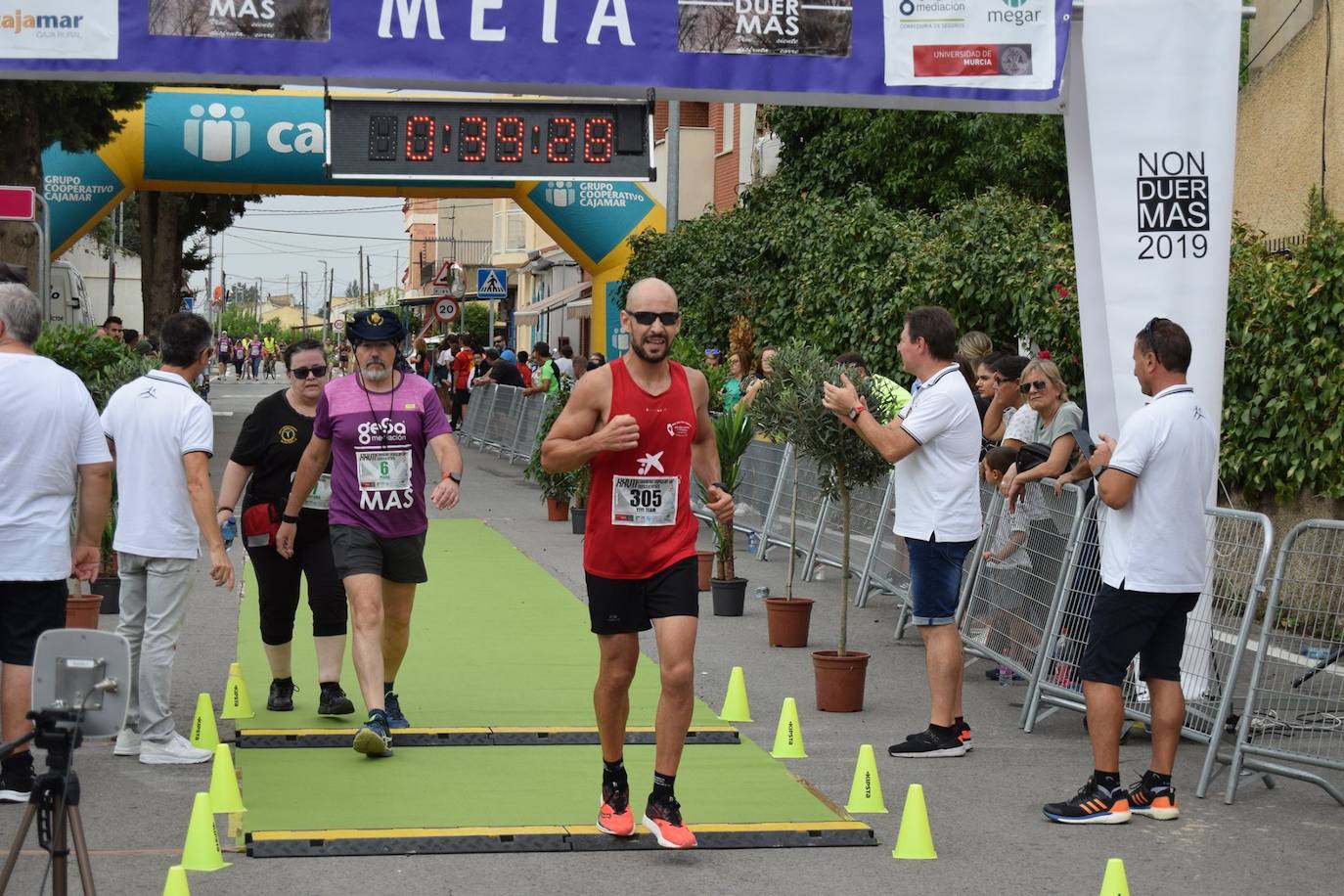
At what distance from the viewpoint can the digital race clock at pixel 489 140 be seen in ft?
38.3

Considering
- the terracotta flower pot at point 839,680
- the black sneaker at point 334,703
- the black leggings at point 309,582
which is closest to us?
the black leggings at point 309,582

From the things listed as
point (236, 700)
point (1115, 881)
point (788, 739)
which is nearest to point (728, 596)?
point (788, 739)

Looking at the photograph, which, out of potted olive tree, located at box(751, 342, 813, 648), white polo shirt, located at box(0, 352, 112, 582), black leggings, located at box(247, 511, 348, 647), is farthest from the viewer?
potted olive tree, located at box(751, 342, 813, 648)

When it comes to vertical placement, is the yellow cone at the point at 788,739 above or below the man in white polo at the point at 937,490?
below

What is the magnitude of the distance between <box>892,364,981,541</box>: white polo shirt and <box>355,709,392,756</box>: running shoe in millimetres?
2568

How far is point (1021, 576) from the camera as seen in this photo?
972 cm

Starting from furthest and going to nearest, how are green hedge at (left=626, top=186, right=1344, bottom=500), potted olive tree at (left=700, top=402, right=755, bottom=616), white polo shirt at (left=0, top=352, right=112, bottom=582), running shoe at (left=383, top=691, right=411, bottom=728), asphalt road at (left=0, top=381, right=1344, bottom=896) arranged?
potted olive tree at (left=700, top=402, right=755, bottom=616) → green hedge at (left=626, top=186, right=1344, bottom=500) → running shoe at (left=383, top=691, right=411, bottom=728) → white polo shirt at (left=0, top=352, right=112, bottom=582) → asphalt road at (left=0, top=381, right=1344, bottom=896)

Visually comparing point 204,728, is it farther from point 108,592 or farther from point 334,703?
point 108,592

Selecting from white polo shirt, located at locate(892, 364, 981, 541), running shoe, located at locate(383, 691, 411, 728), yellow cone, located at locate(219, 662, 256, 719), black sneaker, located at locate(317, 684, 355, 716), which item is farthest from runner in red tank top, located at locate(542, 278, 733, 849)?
yellow cone, located at locate(219, 662, 256, 719)

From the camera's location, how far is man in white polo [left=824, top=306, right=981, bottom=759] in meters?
8.27

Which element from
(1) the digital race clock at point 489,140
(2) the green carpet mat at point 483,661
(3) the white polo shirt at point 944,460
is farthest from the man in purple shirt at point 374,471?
(1) the digital race clock at point 489,140

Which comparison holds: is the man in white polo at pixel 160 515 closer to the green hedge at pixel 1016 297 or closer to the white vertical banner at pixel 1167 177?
the white vertical banner at pixel 1167 177

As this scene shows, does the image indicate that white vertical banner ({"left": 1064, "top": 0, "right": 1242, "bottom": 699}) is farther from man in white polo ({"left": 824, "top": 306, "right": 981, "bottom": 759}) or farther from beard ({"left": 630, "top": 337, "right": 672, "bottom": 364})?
beard ({"left": 630, "top": 337, "right": 672, "bottom": 364})

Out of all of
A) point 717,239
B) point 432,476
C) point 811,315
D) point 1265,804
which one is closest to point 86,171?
point 432,476
